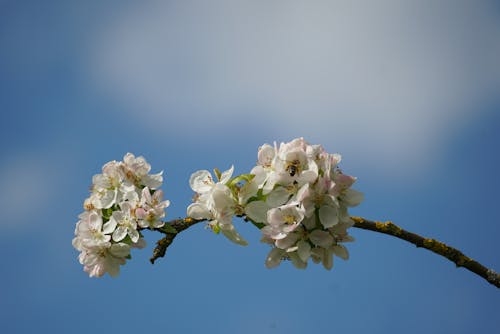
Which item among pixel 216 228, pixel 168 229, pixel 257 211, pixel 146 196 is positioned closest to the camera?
pixel 257 211

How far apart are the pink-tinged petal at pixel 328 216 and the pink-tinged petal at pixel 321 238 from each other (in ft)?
0.30

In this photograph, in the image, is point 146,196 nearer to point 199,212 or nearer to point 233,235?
point 199,212

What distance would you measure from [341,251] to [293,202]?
444 mm

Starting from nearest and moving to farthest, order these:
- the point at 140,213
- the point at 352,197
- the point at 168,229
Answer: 1. the point at 352,197
2. the point at 140,213
3. the point at 168,229

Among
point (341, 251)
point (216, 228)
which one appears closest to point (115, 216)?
point (216, 228)

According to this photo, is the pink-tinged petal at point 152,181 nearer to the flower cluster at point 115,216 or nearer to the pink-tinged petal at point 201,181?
the flower cluster at point 115,216

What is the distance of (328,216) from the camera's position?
3076 millimetres

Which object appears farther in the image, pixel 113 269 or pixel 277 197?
pixel 113 269

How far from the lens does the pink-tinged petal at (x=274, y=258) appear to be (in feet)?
10.8

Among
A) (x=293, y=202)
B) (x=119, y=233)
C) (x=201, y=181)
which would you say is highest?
(x=201, y=181)

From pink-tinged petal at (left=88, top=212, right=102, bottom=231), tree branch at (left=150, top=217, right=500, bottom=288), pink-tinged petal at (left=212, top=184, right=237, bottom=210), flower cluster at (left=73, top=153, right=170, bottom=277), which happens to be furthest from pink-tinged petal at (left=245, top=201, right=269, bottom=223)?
pink-tinged petal at (left=88, top=212, right=102, bottom=231)

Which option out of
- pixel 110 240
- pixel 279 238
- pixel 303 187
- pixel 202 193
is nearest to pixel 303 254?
pixel 279 238

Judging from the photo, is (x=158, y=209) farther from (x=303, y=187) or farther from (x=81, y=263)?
(x=303, y=187)

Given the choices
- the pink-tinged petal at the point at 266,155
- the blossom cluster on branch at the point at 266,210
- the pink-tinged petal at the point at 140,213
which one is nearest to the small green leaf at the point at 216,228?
the blossom cluster on branch at the point at 266,210
